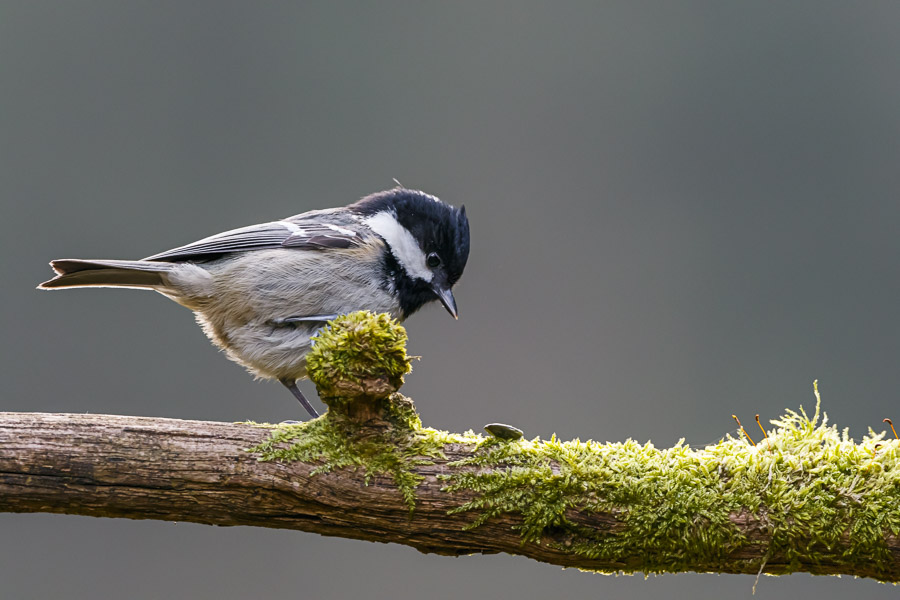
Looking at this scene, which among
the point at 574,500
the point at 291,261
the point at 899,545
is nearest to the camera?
the point at 899,545

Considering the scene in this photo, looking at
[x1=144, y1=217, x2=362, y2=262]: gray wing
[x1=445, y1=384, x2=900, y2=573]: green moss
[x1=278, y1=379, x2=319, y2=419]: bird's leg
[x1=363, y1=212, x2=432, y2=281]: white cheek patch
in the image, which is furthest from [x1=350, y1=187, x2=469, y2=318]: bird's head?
[x1=445, y1=384, x2=900, y2=573]: green moss

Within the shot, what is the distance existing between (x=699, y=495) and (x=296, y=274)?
3.98ft

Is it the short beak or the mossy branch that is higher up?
the short beak

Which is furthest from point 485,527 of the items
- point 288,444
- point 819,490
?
point 819,490

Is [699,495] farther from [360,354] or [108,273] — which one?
[108,273]

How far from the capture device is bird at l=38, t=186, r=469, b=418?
2090 millimetres

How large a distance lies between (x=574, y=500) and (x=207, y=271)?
1237 mm

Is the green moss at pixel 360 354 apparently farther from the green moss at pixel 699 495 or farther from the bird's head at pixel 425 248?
the bird's head at pixel 425 248

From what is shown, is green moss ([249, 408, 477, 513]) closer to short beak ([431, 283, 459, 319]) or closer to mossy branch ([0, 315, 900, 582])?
mossy branch ([0, 315, 900, 582])

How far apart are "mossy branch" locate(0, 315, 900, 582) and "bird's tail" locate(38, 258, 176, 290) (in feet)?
1.62

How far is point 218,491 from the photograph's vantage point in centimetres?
171

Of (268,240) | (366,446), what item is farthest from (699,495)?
(268,240)

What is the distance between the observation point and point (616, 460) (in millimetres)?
1750

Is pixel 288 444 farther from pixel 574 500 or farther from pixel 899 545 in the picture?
pixel 899 545
